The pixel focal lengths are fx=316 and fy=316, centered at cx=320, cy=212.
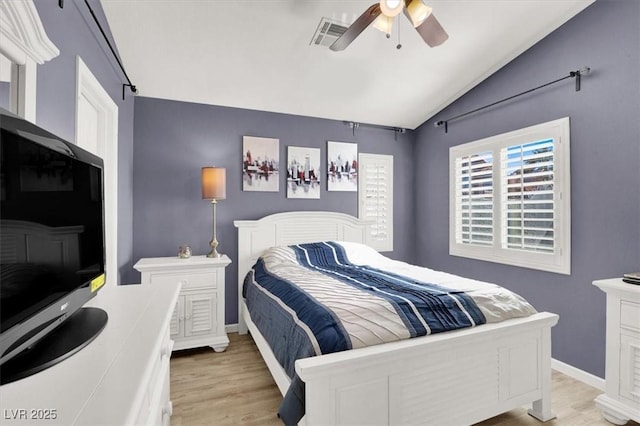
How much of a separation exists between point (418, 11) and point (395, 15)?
0.13m

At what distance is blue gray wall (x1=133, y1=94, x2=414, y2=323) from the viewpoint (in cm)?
312

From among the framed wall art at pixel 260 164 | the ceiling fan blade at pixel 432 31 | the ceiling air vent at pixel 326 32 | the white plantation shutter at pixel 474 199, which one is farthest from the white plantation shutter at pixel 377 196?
the ceiling fan blade at pixel 432 31

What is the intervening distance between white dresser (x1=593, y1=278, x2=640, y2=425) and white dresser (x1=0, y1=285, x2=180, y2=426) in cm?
245

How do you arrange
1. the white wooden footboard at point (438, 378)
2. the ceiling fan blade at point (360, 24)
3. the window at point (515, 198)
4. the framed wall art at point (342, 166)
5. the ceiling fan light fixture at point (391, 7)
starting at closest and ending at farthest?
the white wooden footboard at point (438, 378)
the ceiling fan light fixture at point (391, 7)
the ceiling fan blade at point (360, 24)
the window at point (515, 198)
the framed wall art at point (342, 166)

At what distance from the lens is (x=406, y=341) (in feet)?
4.99

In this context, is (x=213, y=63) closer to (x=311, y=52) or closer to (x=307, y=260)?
(x=311, y=52)

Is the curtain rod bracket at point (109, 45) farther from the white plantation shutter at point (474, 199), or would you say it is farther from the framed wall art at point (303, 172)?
the white plantation shutter at point (474, 199)

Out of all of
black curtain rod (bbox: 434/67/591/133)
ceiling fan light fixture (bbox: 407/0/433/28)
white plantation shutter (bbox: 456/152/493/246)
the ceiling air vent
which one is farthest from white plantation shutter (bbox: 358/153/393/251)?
ceiling fan light fixture (bbox: 407/0/433/28)

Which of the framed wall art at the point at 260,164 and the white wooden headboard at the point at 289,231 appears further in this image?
the framed wall art at the point at 260,164

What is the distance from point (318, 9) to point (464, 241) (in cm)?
271

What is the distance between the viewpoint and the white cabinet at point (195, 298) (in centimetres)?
272

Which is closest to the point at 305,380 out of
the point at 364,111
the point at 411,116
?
the point at 364,111

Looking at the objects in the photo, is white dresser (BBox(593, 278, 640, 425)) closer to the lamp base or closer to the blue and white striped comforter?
the blue and white striped comforter

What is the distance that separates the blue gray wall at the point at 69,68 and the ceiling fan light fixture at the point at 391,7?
1589mm
